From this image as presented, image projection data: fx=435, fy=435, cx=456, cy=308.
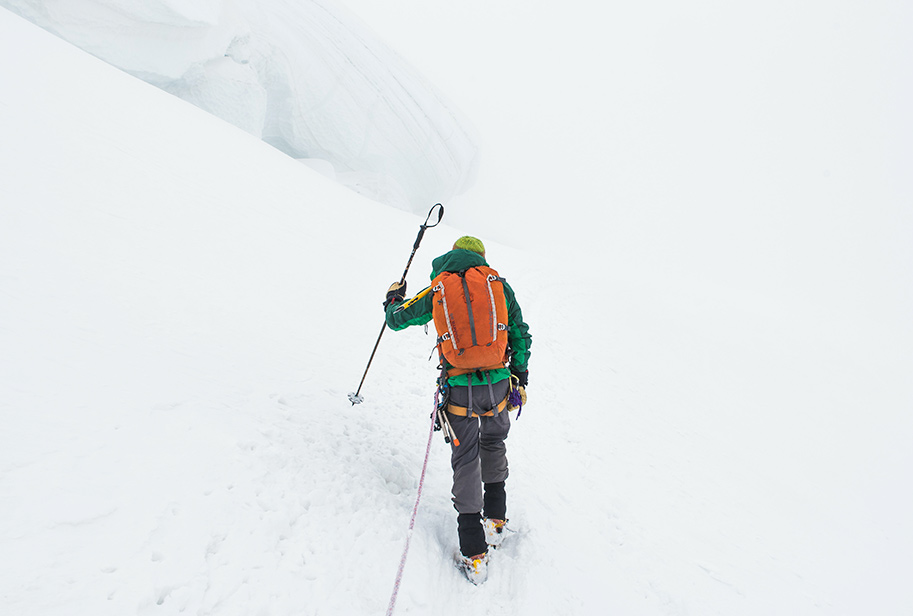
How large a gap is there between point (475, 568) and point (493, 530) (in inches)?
14.6

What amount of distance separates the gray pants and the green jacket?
4.1 inches

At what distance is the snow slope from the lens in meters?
12.8

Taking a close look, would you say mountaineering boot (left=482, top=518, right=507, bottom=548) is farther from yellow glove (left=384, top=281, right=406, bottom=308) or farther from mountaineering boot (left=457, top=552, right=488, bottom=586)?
yellow glove (left=384, top=281, right=406, bottom=308)

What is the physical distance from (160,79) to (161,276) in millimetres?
13938

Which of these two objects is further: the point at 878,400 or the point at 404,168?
the point at 404,168

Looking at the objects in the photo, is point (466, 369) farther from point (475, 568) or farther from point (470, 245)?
point (475, 568)

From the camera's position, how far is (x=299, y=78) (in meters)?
18.1

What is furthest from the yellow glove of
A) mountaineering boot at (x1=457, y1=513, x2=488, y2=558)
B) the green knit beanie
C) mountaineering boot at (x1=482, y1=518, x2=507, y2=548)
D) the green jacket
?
mountaineering boot at (x1=482, y1=518, x2=507, y2=548)

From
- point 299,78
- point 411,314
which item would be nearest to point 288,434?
point 411,314

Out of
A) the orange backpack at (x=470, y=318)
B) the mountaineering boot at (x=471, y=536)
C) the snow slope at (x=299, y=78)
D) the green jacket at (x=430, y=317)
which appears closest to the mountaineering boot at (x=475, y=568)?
the mountaineering boot at (x=471, y=536)

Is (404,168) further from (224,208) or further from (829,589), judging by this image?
(829,589)

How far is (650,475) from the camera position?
Result: 645 centimetres

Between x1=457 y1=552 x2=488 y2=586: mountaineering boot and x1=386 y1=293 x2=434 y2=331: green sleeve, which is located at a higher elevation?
x1=386 y1=293 x2=434 y2=331: green sleeve

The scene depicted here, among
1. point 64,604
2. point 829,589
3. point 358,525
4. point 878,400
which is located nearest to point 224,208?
point 358,525
